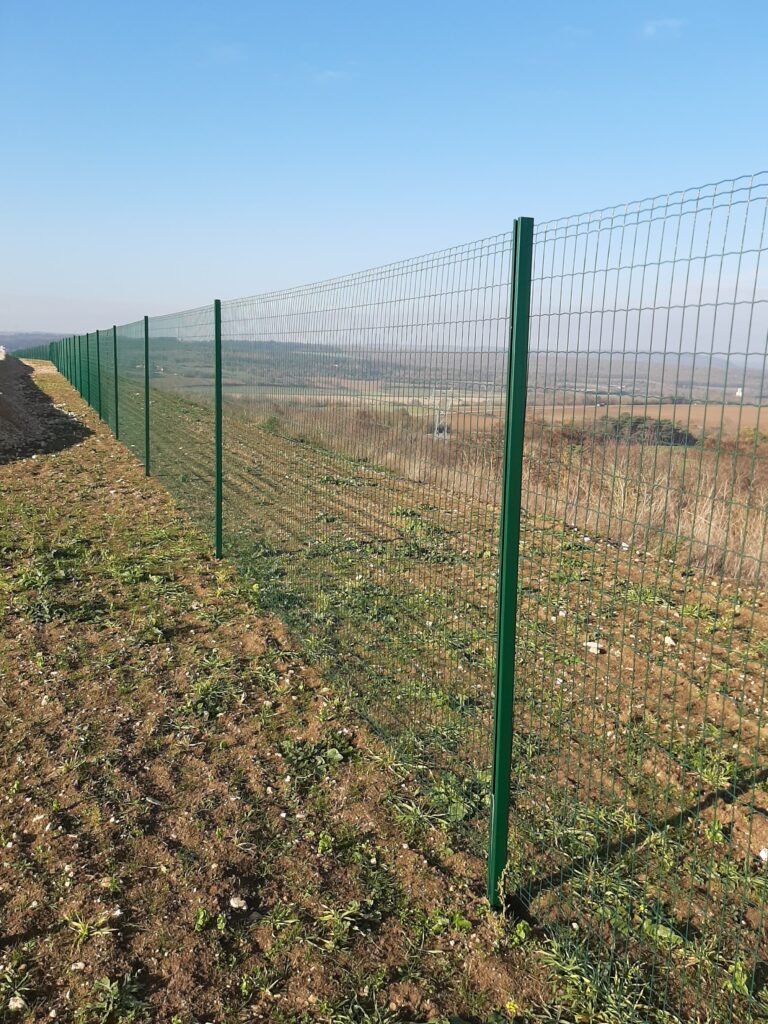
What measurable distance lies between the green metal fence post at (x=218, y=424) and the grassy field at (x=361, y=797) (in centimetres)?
121

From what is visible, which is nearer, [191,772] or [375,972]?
[375,972]

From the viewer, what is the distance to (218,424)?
7.67 m

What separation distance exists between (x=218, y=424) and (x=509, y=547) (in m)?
5.34

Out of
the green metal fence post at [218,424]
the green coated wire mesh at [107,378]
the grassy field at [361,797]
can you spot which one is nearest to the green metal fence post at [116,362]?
the green coated wire mesh at [107,378]

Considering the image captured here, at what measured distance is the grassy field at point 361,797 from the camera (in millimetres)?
2639

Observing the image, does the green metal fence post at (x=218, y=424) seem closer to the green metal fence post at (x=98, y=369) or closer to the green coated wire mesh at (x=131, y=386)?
the green coated wire mesh at (x=131, y=386)

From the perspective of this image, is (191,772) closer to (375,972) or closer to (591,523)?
(375,972)

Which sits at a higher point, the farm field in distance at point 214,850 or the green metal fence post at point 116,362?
the green metal fence post at point 116,362

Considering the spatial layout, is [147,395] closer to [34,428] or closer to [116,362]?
[116,362]

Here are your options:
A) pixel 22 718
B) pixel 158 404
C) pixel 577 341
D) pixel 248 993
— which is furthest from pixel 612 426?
pixel 158 404

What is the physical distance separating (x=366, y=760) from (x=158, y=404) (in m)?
8.64

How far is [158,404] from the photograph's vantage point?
11523 mm

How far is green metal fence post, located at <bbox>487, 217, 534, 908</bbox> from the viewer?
2.72m

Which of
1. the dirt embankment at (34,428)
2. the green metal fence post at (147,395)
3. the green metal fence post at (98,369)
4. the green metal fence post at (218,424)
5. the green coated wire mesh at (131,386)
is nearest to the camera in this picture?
the green metal fence post at (218,424)
